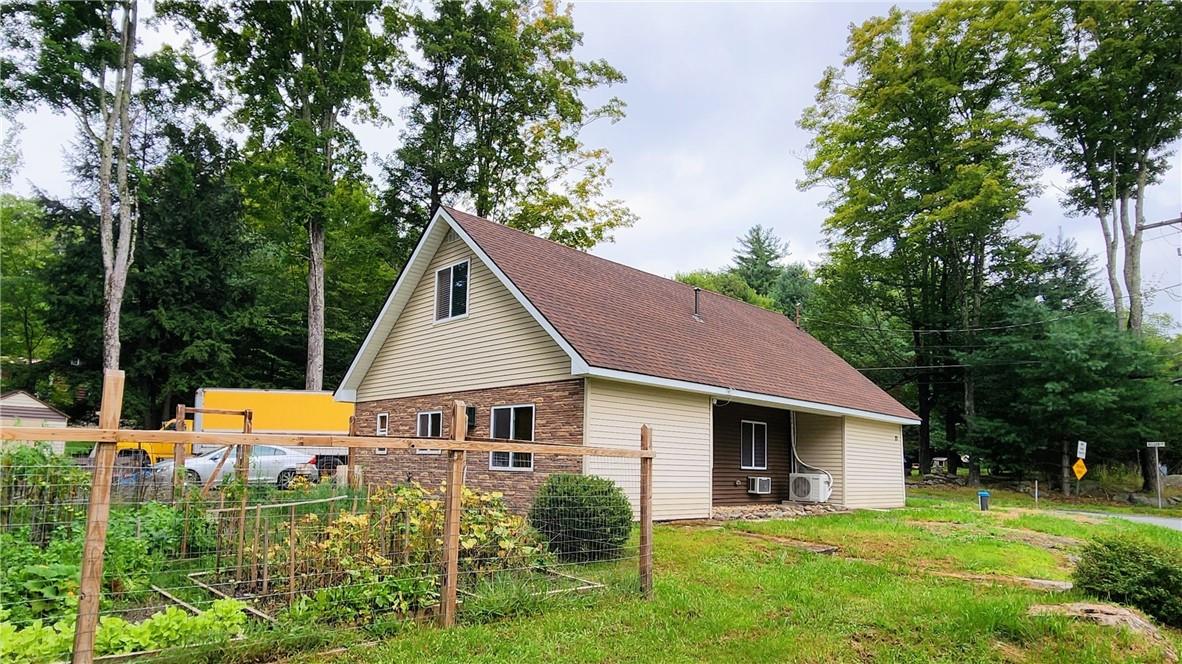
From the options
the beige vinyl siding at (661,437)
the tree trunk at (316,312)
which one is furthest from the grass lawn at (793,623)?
the tree trunk at (316,312)

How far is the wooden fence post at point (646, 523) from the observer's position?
6.65 metres

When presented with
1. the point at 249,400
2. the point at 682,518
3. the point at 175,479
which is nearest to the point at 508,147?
the point at 249,400

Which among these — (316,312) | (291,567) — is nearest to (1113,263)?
(316,312)

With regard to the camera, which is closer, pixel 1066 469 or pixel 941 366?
pixel 1066 469

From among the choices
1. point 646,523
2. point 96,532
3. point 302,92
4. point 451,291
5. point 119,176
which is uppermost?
point 302,92

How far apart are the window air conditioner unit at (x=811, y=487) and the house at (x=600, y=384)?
4 centimetres

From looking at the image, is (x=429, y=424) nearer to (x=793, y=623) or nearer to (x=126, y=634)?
(x=793, y=623)

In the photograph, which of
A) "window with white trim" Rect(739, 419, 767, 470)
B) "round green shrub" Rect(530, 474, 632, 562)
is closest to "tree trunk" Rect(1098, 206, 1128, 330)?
"window with white trim" Rect(739, 419, 767, 470)

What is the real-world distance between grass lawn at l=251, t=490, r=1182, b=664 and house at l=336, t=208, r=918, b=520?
3.35 m

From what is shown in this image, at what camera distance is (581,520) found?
25.4 ft

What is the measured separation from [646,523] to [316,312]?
65.5 feet

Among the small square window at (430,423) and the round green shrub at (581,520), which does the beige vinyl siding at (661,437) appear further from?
the small square window at (430,423)

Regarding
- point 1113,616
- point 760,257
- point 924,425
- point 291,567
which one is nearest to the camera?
point 291,567

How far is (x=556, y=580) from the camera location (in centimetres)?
656
